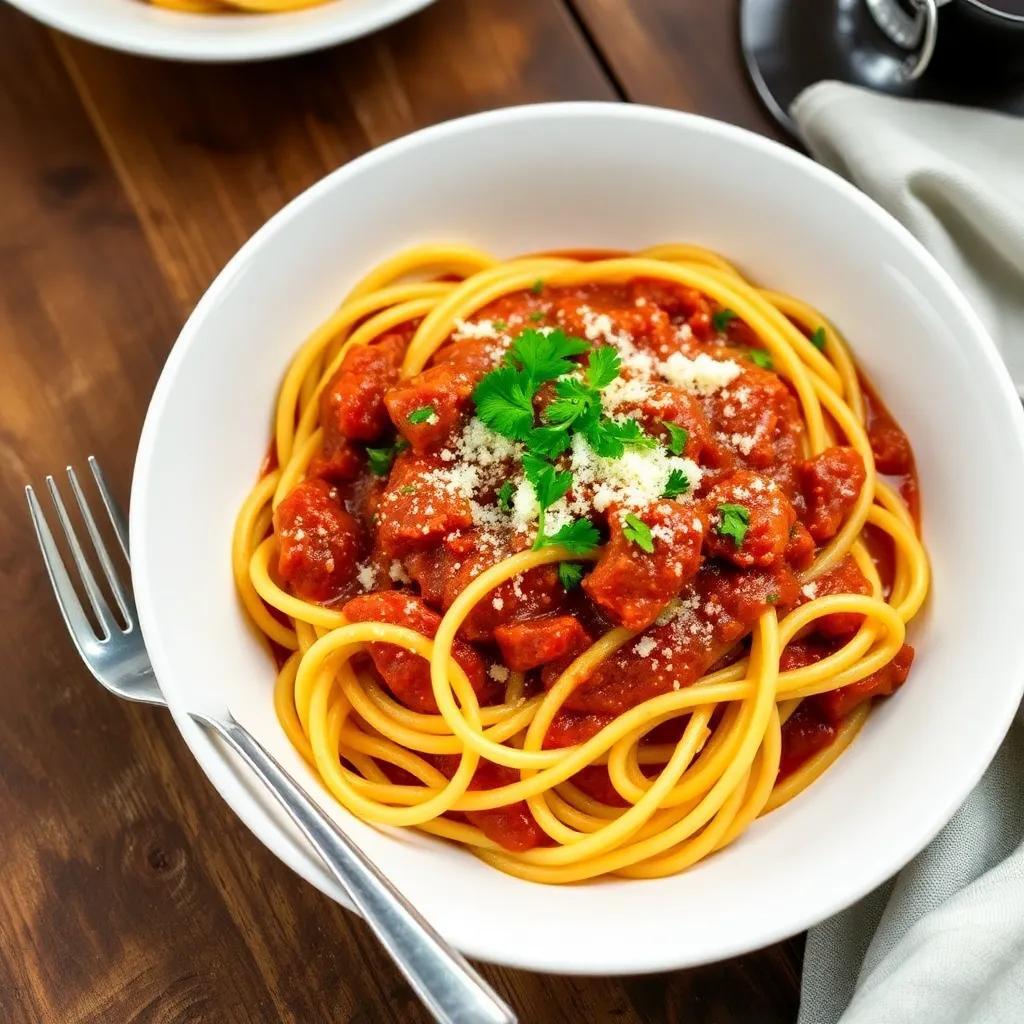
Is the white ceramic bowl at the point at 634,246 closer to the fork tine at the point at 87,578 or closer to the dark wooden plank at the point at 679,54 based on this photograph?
the fork tine at the point at 87,578

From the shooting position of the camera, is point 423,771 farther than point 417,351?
No

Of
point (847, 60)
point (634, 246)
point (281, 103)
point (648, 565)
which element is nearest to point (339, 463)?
point (648, 565)

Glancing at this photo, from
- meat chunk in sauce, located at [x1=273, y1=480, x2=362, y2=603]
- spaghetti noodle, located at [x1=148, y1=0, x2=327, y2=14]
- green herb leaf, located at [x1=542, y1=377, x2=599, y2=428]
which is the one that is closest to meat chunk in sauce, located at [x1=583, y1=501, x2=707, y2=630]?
green herb leaf, located at [x1=542, y1=377, x2=599, y2=428]

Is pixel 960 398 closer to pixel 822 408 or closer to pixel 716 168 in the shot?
pixel 822 408

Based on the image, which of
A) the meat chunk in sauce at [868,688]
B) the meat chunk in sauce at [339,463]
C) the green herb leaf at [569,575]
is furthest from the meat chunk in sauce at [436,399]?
the meat chunk in sauce at [868,688]

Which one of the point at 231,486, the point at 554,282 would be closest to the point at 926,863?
the point at 554,282

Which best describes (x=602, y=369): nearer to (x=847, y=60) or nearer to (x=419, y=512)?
(x=419, y=512)
